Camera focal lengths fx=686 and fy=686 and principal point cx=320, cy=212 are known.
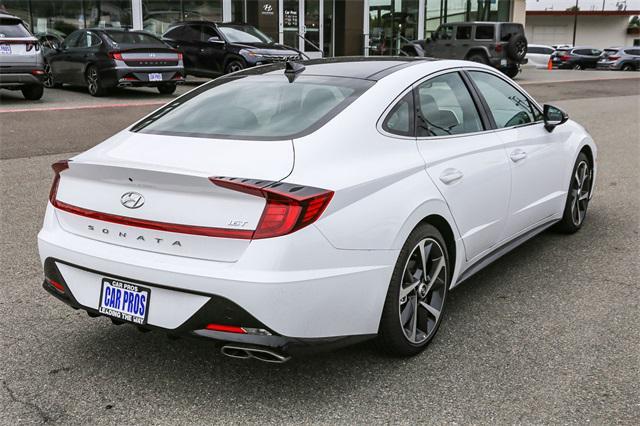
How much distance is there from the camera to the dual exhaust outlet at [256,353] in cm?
289

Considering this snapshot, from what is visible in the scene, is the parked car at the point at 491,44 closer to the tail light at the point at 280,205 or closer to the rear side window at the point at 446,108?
the rear side window at the point at 446,108

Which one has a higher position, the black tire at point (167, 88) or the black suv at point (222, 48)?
the black suv at point (222, 48)

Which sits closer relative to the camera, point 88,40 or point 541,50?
point 88,40

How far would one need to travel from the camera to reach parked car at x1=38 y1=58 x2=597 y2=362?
2.88m

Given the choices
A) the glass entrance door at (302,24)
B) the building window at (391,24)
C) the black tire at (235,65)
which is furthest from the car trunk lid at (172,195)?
the building window at (391,24)

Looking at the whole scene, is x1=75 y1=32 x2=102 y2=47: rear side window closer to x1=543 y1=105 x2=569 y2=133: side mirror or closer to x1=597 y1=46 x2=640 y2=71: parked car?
x1=543 y1=105 x2=569 y2=133: side mirror

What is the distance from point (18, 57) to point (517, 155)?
38.3 ft

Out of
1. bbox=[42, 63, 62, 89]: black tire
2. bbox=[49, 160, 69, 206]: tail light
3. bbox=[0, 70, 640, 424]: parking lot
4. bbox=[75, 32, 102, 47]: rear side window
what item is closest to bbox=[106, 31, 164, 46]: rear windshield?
bbox=[75, 32, 102, 47]: rear side window

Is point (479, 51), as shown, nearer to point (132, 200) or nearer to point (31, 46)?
point (31, 46)

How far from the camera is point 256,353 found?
9.66ft

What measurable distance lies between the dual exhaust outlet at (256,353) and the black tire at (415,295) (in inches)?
24.9

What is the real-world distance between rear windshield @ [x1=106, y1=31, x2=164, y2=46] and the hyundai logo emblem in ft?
42.4

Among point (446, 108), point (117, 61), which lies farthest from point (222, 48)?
point (446, 108)

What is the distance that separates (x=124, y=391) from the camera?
10.7 ft
